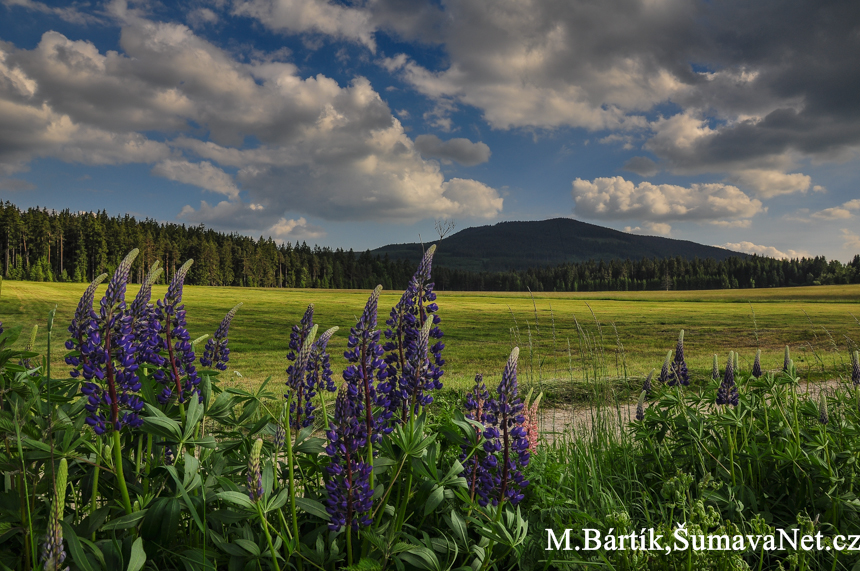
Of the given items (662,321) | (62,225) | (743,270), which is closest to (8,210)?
(62,225)

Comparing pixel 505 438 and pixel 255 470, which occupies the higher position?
pixel 255 470

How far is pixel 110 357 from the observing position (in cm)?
220

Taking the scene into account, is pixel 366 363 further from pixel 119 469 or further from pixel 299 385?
pixel 119 469

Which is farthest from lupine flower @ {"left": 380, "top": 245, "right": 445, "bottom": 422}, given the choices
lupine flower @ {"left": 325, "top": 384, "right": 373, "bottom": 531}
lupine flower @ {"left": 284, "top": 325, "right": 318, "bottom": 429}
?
lupine flower @ {"left": 284, "top": 325, "right": 318, "bottom": 429}

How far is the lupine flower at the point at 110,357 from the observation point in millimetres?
2184

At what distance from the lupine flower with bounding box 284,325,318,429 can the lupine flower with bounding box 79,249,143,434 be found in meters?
0.78

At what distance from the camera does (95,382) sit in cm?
236

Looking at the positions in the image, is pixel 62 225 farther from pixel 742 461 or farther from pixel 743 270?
pixel 743 270

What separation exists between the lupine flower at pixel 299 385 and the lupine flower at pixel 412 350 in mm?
537

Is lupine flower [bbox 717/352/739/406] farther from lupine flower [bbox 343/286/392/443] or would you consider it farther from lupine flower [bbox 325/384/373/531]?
lupine flower [bbox 325/384/373/531]

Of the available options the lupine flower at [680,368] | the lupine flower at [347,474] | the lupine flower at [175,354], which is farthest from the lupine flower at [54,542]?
the lupine flower at [680,368]

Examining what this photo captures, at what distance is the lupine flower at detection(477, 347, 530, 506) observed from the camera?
2.62 m

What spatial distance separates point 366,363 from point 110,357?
1.25 metres

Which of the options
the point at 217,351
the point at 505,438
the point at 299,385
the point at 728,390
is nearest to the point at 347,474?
the point at 299,385
